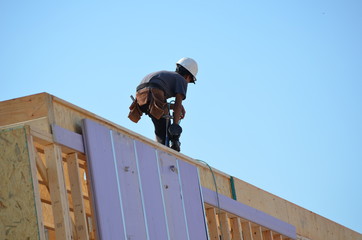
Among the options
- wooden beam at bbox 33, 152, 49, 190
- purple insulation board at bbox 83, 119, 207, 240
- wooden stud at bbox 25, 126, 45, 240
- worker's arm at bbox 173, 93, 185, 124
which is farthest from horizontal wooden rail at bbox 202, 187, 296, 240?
wooden stud at bbox 25, 126, 45, 240

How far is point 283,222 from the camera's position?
1045 cm

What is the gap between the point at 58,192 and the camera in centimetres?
628

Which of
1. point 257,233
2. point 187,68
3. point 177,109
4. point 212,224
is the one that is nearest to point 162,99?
point 177,109

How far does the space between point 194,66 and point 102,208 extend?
12.6 feet

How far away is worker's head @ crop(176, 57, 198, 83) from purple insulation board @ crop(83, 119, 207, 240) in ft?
6.25

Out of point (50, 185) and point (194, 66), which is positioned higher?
point (194, 66)

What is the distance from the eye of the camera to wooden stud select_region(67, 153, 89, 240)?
6.47m

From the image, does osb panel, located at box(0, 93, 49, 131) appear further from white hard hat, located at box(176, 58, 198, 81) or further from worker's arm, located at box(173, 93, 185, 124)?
white hard hat, located at box(176, 58, 198, 81)

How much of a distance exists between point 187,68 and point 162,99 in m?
0.83

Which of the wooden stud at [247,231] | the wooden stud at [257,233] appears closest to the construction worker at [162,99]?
the wooden stud at [247,231]

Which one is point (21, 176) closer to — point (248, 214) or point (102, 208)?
point (102, 208)

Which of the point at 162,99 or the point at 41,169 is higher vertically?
the point at 162,99

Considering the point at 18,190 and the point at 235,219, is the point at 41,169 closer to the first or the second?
the point at 18,190

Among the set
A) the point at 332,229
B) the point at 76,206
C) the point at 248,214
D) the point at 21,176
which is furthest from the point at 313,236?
the point at 21,176
